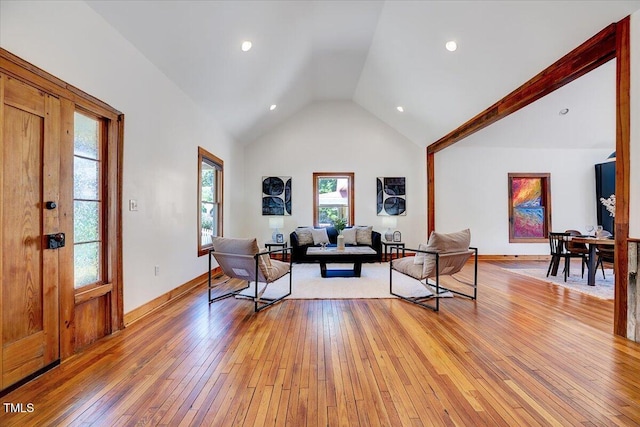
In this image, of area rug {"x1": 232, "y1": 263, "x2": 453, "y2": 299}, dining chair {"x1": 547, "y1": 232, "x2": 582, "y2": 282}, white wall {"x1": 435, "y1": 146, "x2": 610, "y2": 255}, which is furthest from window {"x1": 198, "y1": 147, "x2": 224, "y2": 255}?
dining chair {"x1": 547, "y1": 232, "x2": 582, "y2": 282}

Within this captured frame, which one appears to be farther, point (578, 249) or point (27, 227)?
point (578, 249)

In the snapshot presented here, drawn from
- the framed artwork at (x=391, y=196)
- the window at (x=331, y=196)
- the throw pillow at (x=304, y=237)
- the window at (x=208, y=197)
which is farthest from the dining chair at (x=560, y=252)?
the window at (x=208, y=197)

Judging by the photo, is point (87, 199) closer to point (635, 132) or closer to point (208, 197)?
point (208, 197)

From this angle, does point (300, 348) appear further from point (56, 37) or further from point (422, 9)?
point (422, 9)

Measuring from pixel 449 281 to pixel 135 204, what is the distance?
4432 mm

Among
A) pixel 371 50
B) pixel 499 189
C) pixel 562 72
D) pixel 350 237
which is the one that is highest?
pixel 371 50

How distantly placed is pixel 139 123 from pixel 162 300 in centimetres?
200

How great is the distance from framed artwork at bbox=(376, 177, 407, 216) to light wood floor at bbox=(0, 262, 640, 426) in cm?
415

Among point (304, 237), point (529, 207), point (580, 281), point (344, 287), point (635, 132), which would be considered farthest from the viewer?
point (529, 207)

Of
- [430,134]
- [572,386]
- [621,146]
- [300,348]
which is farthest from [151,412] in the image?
[430,134]

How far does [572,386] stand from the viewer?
189cm

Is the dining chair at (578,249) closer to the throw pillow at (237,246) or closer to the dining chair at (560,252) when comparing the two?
the dining chair at (560,252)

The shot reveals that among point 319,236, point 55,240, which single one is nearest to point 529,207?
point 319,236

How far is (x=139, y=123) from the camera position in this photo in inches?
123
